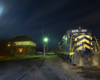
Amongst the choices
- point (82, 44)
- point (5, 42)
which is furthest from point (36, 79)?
point (5, 42)

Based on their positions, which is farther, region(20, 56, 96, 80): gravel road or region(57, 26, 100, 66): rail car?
region(57, 26, 100, 66): rail car

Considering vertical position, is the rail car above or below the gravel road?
above

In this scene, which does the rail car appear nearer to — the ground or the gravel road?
the ground

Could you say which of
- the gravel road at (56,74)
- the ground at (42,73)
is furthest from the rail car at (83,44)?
the gravel road at (56,74)

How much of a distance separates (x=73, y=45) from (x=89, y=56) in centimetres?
212

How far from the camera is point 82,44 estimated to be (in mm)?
11328

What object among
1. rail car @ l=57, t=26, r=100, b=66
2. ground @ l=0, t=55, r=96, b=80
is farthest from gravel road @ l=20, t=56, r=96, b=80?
rail car @ l=57, t=26, r=100, b=66

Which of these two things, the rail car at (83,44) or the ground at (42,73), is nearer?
the ground at (42,73)

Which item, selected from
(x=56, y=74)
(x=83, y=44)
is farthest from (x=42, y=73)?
(x=83, y=44)

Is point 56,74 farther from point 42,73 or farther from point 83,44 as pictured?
point 83,44

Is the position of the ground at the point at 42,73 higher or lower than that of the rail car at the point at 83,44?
lower

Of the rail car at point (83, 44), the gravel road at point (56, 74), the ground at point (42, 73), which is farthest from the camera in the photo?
the rail car at point (83, 44)

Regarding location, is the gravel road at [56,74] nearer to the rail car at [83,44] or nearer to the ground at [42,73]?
the ground at [42,73]

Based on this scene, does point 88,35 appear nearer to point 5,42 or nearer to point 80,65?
point 80,65
